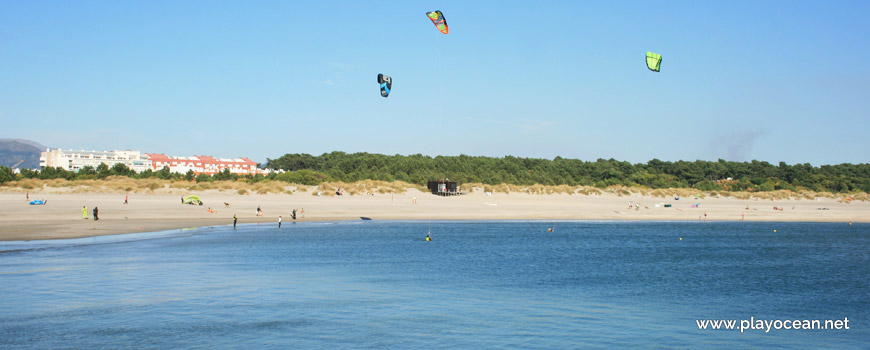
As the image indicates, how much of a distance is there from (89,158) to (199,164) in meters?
29.9

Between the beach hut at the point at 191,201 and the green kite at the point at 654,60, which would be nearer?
the green kite at the point at 654,60

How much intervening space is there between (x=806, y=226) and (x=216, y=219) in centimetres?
4356

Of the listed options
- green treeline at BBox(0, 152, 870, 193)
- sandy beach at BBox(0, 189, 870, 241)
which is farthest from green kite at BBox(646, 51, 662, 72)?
green treeline at BBox(0, 152, 870, 193)

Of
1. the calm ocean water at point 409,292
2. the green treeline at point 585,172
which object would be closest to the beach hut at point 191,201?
the calm ocean water at point 409,292

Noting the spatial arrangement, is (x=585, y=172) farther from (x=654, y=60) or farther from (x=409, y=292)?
(x=409, y=292)

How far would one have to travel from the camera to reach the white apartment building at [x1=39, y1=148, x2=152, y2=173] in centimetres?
15762

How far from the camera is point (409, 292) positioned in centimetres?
1873

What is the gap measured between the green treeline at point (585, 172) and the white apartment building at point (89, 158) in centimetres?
6726

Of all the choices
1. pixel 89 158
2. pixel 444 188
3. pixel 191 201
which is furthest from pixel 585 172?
pixel 89 158

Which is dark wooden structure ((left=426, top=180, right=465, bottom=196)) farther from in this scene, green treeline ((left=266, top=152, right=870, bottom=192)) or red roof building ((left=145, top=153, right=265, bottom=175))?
red roof building ((left=145, top=153, right=265, bottom=175))

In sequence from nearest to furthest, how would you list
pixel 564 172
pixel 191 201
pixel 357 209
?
pixel 191 201 → pixel 357 209 → pixel 564 172

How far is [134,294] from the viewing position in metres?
17.4

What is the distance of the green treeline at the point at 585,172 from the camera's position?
281 ft

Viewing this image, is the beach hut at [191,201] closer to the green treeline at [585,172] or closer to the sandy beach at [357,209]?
the sandy beach at [357,209]
